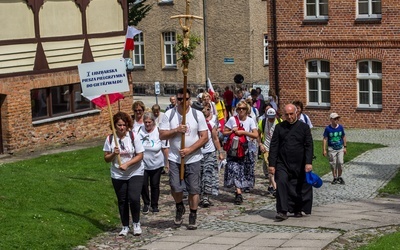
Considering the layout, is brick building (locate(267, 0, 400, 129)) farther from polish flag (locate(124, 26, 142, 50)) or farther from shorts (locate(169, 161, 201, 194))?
shorts (locate(169, 161, 201, 194))

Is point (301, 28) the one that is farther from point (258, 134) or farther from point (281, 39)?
point (258, 134)

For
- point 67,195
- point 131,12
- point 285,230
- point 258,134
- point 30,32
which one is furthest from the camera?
point 131,12

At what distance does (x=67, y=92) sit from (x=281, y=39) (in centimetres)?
978

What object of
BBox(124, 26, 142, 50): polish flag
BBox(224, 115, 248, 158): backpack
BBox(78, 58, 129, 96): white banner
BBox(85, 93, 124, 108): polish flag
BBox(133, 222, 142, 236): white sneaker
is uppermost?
BBox(124, 26, 142, 50): polish flag

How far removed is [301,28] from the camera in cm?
3538

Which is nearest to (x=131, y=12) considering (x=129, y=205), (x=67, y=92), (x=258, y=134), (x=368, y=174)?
(x=67, y=92)

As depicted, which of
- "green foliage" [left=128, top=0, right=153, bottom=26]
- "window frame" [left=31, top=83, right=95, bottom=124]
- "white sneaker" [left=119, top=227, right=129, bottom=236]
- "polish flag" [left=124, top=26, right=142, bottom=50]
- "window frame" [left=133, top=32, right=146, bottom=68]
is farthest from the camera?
"window frame" [left=133, top=32, right=146, bottom=68]

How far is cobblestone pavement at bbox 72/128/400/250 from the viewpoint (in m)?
14.0

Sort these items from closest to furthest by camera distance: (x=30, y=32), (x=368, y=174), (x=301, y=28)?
(x=368, y=174) → (x=30, y=32) → (x=301, y=28)

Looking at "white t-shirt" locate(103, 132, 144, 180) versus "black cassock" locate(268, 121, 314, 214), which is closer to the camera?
"white t-shirt" locate(103, 132, 144, 180)

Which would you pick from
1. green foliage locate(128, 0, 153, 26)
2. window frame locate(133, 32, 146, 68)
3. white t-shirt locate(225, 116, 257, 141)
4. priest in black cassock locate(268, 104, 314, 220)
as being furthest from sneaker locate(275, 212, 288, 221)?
window frame locate(133, 32, 146, 68)

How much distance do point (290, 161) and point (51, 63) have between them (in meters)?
14.3

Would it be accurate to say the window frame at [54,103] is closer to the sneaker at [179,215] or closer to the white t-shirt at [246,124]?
the white t-shirt at [246,124]

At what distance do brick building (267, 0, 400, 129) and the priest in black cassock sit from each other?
18909 mm
